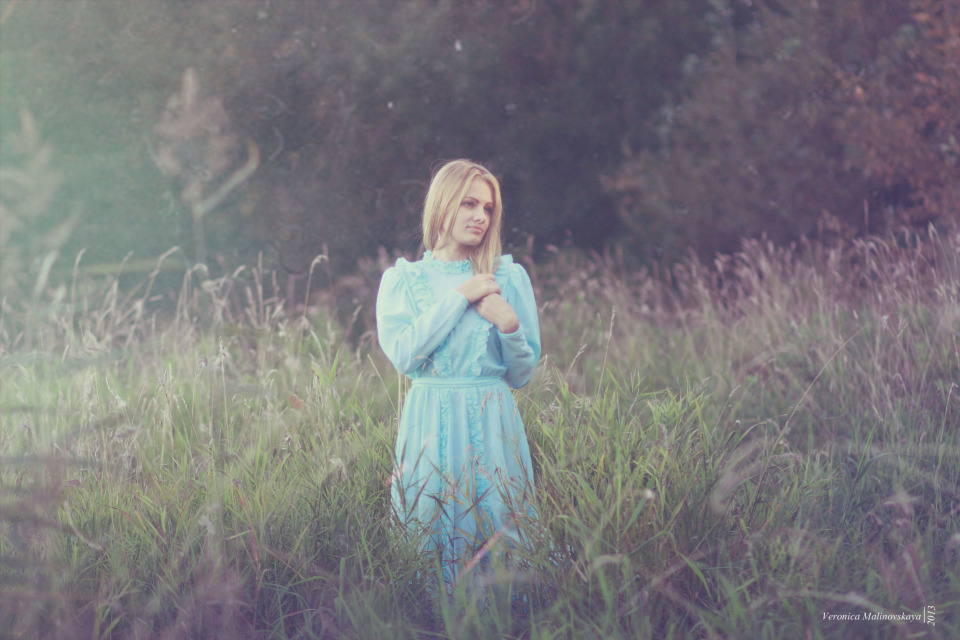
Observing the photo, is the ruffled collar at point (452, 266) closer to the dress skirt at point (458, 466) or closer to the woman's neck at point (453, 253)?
the woman's neck at point (453, 253)

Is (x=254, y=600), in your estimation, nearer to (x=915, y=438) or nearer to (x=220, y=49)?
(x=915, y=438)

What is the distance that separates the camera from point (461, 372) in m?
2.30

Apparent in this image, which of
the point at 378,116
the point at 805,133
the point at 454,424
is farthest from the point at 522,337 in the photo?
the point at 378,116

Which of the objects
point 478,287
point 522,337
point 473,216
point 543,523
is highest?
point 473,216

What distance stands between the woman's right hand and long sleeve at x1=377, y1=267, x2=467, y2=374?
0.08ft

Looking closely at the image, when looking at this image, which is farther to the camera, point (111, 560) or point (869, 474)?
point (869, 474)

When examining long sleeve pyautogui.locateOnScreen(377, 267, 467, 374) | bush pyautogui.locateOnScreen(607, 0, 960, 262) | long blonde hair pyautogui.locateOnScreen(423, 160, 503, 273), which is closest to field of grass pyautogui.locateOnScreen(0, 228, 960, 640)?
long sleeve pyautogui.locateOnScreen(377, 267, 467, 374)

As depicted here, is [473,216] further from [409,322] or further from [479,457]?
[479,457]

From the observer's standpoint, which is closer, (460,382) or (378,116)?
(460,382)

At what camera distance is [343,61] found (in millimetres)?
6695

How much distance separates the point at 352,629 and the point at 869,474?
6.37 feet

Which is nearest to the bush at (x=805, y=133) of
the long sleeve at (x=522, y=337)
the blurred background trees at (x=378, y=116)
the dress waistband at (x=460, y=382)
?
the blurred background trees at (x=378, y=116)

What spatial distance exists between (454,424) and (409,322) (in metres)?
0.34

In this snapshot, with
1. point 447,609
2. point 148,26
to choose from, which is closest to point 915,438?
point 447,609
